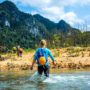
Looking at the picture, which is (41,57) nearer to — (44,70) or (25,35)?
(44,70)

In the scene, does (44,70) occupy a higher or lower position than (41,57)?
lower

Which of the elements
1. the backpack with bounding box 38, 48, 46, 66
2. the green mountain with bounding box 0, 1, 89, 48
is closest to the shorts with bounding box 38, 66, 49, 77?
the backpack with bounding box 38, 48, 46, 66

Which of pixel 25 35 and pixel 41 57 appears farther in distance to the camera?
pixel 25 35

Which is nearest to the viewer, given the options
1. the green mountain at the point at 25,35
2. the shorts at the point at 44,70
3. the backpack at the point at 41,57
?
the backpack at the point at 41,57

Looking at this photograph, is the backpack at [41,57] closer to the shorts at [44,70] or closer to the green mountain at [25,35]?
the shorts at [44,70]

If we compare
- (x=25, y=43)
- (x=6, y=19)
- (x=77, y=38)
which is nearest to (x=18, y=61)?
(x=77, y=38)

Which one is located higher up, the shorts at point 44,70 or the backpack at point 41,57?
the backpack at point 41,57

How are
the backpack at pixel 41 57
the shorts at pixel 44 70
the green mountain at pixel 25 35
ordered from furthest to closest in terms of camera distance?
the green mountain at pixel 25 35 < the shorts at pixel 44 70 < the backpack at pixel 41 57

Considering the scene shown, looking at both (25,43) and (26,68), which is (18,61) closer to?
(26,68)

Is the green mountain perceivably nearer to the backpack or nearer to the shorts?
the shorts

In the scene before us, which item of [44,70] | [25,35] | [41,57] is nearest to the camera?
[41,57]

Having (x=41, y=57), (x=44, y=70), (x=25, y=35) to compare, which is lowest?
(x=44, y=70)

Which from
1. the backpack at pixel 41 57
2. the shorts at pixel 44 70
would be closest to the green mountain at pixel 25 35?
the shorts at pixel 44 70

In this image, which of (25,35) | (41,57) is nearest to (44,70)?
(41,57)
